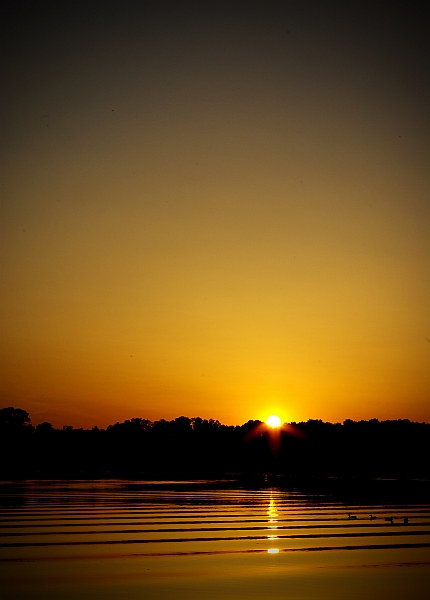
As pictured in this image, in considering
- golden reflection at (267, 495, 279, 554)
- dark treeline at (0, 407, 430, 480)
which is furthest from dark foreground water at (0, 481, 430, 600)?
dark treeline at (0, 407, 430, 480)

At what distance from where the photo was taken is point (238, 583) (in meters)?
16.0

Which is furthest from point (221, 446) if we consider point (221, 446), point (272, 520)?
point (272, 520)

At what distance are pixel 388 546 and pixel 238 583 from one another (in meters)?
7.09

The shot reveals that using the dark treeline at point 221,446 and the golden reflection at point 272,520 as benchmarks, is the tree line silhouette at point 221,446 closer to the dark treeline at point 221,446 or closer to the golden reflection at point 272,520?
the dark treeline at point 221,446

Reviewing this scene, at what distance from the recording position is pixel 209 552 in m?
19.8

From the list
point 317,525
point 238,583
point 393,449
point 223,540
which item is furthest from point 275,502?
point 393,449

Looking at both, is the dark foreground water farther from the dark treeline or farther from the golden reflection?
the dark treeline

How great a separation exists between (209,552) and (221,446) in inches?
5845

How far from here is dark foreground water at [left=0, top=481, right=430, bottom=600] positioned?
50.7ft

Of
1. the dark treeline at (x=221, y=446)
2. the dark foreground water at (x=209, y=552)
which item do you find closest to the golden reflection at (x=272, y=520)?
the dark foreground water at (x=209, y=552)

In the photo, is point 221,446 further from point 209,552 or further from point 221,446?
point 209,552

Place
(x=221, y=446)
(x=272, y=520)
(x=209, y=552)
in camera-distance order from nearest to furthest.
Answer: (x=209, y=552) → (x=272, y=520) → (x=221, y=446)

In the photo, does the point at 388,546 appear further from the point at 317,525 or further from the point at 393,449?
the point at 393,449

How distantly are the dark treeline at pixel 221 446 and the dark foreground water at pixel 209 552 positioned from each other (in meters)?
76.3
